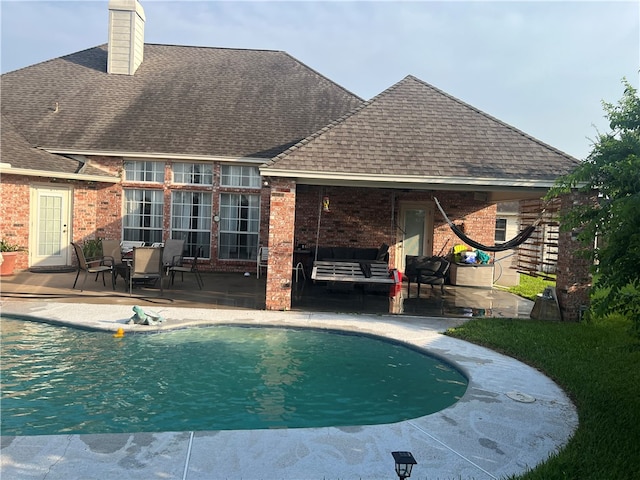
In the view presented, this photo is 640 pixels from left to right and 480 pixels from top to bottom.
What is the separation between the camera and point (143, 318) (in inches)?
315

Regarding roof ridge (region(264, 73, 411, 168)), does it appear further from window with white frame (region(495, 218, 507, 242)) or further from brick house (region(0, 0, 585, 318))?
window with white frame (region(495, 218, 507, 242))

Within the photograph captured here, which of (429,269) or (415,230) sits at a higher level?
(415,230)

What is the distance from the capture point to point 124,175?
49.0ft

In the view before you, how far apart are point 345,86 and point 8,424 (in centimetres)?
1553

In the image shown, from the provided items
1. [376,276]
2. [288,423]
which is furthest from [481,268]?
[288,423]

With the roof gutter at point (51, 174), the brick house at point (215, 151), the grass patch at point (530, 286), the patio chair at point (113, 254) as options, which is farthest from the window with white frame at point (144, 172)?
the grass patch at point (530, 286)

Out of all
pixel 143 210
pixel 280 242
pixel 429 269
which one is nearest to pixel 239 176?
pixel 143 210

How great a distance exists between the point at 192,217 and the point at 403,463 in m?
13.2

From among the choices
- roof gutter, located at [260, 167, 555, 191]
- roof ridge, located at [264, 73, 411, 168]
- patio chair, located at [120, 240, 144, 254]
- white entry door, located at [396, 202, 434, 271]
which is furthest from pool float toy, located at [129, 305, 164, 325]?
white entry door, located at [396, 202, 434, 271]

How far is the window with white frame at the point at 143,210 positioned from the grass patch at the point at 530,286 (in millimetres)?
10763

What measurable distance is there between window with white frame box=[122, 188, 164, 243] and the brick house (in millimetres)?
42

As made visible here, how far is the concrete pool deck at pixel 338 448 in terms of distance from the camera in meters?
3.53

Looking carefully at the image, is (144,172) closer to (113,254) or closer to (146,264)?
(113,254)

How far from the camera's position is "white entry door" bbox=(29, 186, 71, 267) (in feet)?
44.5
